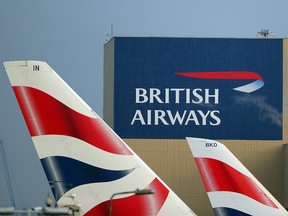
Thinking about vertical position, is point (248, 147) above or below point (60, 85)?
below

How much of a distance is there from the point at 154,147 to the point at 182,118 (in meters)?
2.86

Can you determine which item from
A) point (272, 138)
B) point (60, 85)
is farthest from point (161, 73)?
point (60, 85)

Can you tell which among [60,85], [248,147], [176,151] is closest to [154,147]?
[176,151]

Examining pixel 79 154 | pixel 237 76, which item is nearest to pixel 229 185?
pixel 79 154

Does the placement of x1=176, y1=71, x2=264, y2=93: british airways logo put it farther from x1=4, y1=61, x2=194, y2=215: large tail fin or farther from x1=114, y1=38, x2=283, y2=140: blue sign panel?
x1=4, y1=61, x2=194, y2=215: large tail fin

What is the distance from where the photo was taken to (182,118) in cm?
8250

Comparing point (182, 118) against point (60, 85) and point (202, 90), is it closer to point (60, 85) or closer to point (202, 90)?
point (202, 90)

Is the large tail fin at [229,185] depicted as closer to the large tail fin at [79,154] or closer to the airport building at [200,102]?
the large tail fin at [79,154]

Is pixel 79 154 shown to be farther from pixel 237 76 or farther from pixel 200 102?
pixel 237 76

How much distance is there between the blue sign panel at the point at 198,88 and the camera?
82.5m

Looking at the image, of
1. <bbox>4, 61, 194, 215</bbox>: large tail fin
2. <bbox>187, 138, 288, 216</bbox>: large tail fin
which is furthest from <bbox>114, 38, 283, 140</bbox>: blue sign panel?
<bbox>4, 61, 194, 215</bbox>: large tail fin

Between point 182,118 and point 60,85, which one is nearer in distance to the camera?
point 60,85

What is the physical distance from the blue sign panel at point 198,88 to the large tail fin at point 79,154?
176 ft

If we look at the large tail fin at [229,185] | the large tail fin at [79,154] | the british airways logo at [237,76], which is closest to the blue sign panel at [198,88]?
the british airways logo at [237,76]
